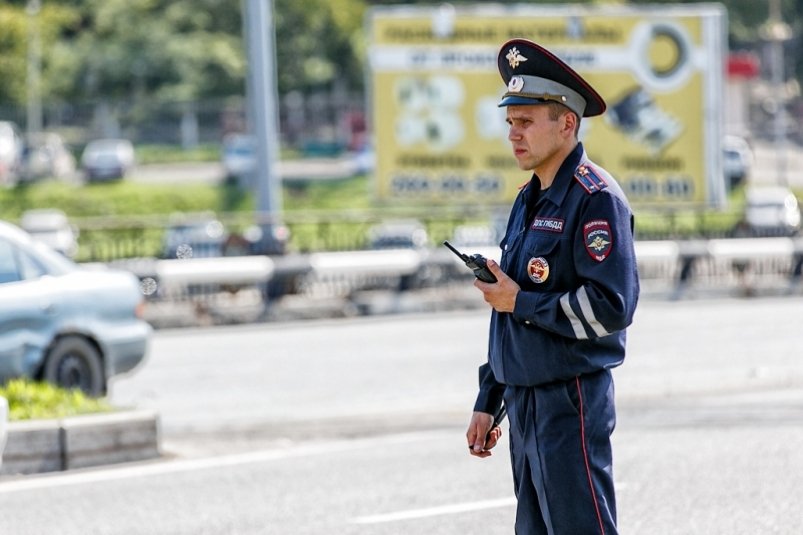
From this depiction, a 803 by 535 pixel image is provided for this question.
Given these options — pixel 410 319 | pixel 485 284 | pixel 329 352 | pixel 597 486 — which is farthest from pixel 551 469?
pixel 410 319

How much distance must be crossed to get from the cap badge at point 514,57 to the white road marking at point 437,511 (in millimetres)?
3400

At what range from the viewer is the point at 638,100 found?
29.1 meters

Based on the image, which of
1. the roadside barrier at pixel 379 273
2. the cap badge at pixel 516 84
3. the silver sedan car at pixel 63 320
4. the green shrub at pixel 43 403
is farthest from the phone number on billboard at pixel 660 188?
the cap badge at pixel 516 84

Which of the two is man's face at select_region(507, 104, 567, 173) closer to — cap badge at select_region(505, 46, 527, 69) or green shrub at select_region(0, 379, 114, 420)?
cap badge at select_region(505, 46, 527, 69)

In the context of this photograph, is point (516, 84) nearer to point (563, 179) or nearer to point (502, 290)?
point (563, 179)

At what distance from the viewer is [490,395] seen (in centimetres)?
508

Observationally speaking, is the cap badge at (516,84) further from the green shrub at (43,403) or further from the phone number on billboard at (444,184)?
the phone number on billboard at (444,184)

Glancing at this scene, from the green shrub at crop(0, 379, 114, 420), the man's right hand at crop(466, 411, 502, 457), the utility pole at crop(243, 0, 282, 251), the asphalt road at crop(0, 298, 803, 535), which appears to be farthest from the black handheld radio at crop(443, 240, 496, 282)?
the utility pole at crop(243, 0, 282, 251)

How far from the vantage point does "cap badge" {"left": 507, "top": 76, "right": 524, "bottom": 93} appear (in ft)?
15.9

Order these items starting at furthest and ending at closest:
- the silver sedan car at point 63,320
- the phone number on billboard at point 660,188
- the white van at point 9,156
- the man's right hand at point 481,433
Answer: the white van at point 9,156
the phone number on billboard at point 660,188
the silver sedan car at point 63,320
the man's right hand at point 481,433

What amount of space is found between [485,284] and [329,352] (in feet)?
39.5

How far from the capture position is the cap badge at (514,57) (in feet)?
16.0

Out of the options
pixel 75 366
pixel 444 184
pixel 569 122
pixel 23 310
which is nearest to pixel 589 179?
pixel 569 122

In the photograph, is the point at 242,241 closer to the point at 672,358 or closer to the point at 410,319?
the point at 410,319
